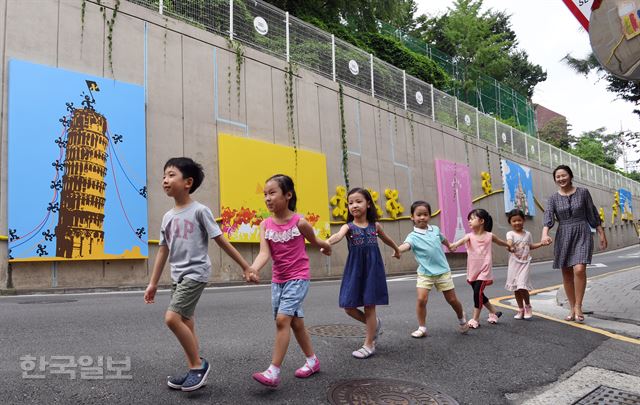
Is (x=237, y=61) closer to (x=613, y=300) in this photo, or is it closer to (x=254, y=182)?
(x=254, y=182)

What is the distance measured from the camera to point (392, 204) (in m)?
19.3

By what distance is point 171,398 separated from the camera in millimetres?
3141

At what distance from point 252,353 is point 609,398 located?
275cm

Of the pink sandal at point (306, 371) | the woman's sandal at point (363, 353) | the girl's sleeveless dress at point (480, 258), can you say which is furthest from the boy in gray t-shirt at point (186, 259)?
the girl's sleeveless dress at point (480, 258)

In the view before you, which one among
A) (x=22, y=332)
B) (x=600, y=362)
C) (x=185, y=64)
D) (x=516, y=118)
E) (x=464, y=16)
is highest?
(x=464, y=16)

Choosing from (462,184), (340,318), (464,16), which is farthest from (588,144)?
(340,318)

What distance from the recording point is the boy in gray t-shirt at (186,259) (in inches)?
130

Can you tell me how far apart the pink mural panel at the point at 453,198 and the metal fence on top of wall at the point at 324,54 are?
2451 millimetres

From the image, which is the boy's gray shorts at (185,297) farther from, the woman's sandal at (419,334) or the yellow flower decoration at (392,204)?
the yellow flower decoration at (392,204)

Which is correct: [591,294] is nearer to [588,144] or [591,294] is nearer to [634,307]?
[634,307]

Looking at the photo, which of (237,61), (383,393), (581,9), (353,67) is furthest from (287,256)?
(353,67)

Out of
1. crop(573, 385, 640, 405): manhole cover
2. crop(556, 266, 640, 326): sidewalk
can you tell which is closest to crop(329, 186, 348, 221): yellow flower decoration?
crop(556, 266, 640, 326): sidewalk

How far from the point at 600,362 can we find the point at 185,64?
1209 cm

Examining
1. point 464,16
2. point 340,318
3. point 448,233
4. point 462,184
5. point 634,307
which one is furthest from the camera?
point 464,16
